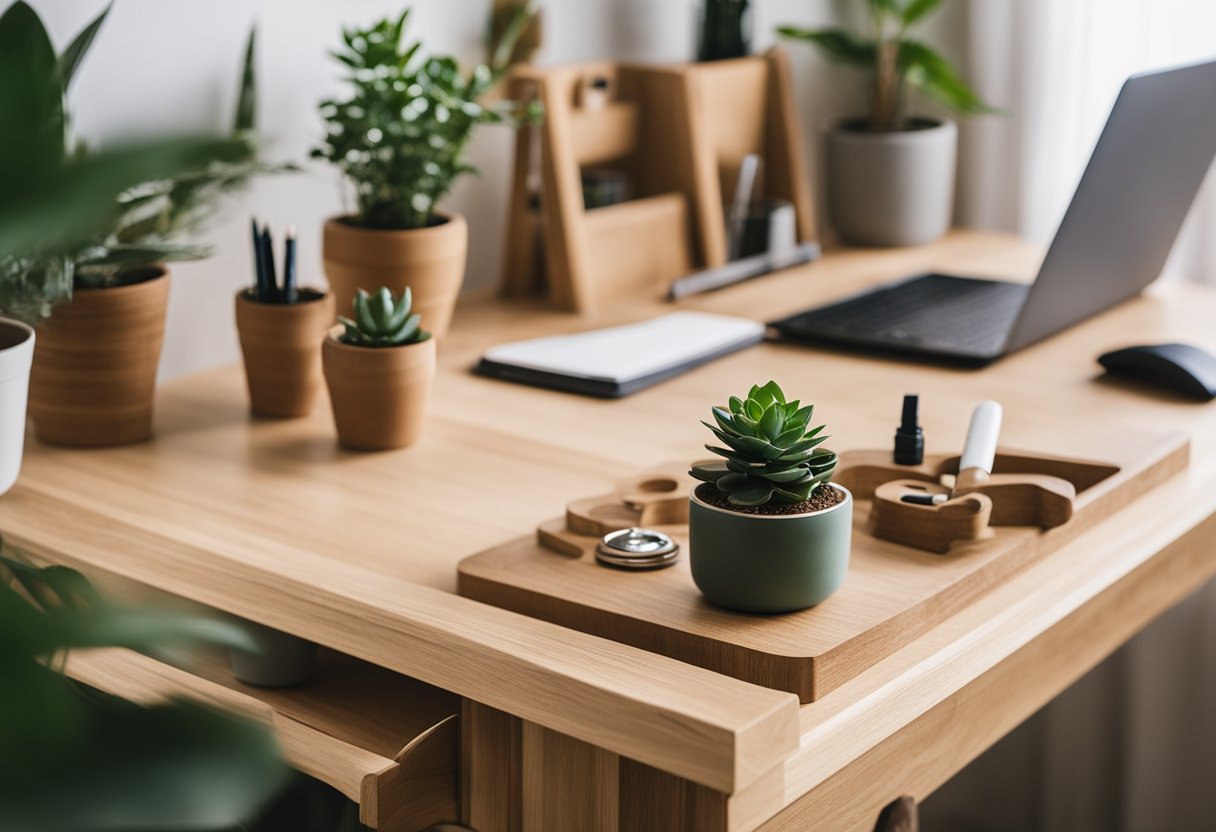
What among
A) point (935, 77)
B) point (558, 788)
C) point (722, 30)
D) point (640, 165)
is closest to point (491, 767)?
point (558, 788)

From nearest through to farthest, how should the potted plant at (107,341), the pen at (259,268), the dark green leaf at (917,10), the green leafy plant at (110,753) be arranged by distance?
1. the green leafy plant at (110,753)
2. the potted plant at (107,341)
3. the pen at (259,268)
4. the dark green leaf at (917,10)

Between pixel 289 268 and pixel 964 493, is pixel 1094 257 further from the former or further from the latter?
pixel 289 268

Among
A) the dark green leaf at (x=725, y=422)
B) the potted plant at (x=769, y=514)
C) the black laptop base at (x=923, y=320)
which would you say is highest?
the dark green leaf at (x=725, y=422)

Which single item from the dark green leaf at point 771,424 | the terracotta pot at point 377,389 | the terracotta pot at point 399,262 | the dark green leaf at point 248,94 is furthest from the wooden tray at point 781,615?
the dark green leaf at point 248,94

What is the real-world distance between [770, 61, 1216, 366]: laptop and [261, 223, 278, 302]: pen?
0.54m

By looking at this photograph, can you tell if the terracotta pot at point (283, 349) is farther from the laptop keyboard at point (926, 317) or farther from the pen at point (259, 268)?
the laptop keyboard at point (926, 317)

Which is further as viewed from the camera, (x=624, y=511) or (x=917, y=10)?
(x=917, y=10)

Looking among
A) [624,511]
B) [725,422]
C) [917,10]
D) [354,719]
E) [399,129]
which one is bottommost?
[354,719]

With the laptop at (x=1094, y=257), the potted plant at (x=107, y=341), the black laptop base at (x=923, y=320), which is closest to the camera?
the potted plant at (x=107, y=341)

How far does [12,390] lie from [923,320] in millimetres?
942

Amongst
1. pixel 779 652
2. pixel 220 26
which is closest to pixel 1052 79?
pixel 220 26

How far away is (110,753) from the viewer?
374 millimetres

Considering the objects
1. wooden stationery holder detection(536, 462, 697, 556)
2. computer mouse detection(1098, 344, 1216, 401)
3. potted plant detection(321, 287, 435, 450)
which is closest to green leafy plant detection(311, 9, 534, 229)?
potted plant detection(321, 287, 435, 450)

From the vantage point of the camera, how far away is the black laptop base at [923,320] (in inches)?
57.4
